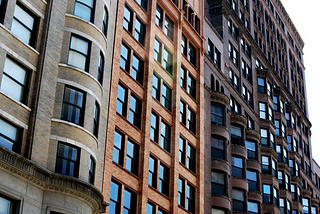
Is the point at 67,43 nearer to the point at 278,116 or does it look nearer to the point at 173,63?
the point at 173,63

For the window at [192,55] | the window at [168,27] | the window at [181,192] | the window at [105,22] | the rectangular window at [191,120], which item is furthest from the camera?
the window at [192,55]

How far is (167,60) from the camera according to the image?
4697 centimetres

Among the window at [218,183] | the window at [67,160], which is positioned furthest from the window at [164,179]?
the window at [67,160]

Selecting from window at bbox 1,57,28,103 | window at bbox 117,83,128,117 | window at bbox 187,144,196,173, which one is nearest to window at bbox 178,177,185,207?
window at bbox 187,144,196,173

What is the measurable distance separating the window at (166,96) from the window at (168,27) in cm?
520

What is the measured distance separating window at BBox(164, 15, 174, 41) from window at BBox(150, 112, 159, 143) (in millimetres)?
8702

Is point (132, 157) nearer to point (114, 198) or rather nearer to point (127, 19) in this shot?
point (114, 198)

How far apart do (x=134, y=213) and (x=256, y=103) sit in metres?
29.5

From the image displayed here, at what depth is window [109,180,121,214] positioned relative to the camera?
34.9 meters

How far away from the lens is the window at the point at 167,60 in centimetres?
4641

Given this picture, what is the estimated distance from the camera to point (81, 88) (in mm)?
31266

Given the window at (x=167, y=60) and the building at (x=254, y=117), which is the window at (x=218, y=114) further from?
the window at (x=167, y=60)

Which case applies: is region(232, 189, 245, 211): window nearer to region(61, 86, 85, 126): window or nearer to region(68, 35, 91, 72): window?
region(68, 35, 91, 72): window

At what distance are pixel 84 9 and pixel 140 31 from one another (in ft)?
34.1
